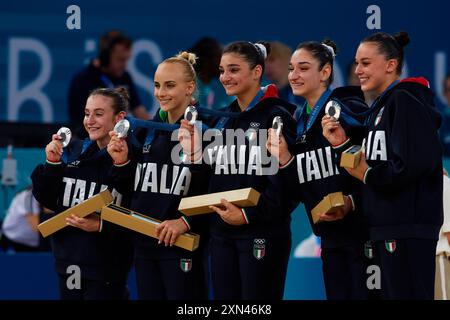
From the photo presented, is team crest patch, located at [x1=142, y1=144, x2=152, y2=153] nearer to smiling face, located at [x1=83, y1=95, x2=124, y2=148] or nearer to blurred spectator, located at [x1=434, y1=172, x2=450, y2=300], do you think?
smiling face, located at [x1=83, y1=95, x2=124, y2=148]

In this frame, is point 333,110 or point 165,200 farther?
point 165,200

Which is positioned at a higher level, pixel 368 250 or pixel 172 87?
pixel 172 87

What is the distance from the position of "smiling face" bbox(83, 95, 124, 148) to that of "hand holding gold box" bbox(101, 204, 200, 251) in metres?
0.58

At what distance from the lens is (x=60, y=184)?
19.9 feet

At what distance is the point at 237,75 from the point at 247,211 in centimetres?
79

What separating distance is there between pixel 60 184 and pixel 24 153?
2.03 m

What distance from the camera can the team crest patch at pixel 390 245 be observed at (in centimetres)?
512

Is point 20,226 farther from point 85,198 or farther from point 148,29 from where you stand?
point 148,29

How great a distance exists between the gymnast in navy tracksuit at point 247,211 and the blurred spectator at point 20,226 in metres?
2.46

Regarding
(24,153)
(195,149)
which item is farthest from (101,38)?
(195,149)

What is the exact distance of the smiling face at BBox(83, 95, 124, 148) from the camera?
6.12m

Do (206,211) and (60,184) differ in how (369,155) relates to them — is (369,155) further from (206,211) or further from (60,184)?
(60,184)

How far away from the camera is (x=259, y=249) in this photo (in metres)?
5.56

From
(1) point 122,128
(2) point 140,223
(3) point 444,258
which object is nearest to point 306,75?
(1) point 122,128
